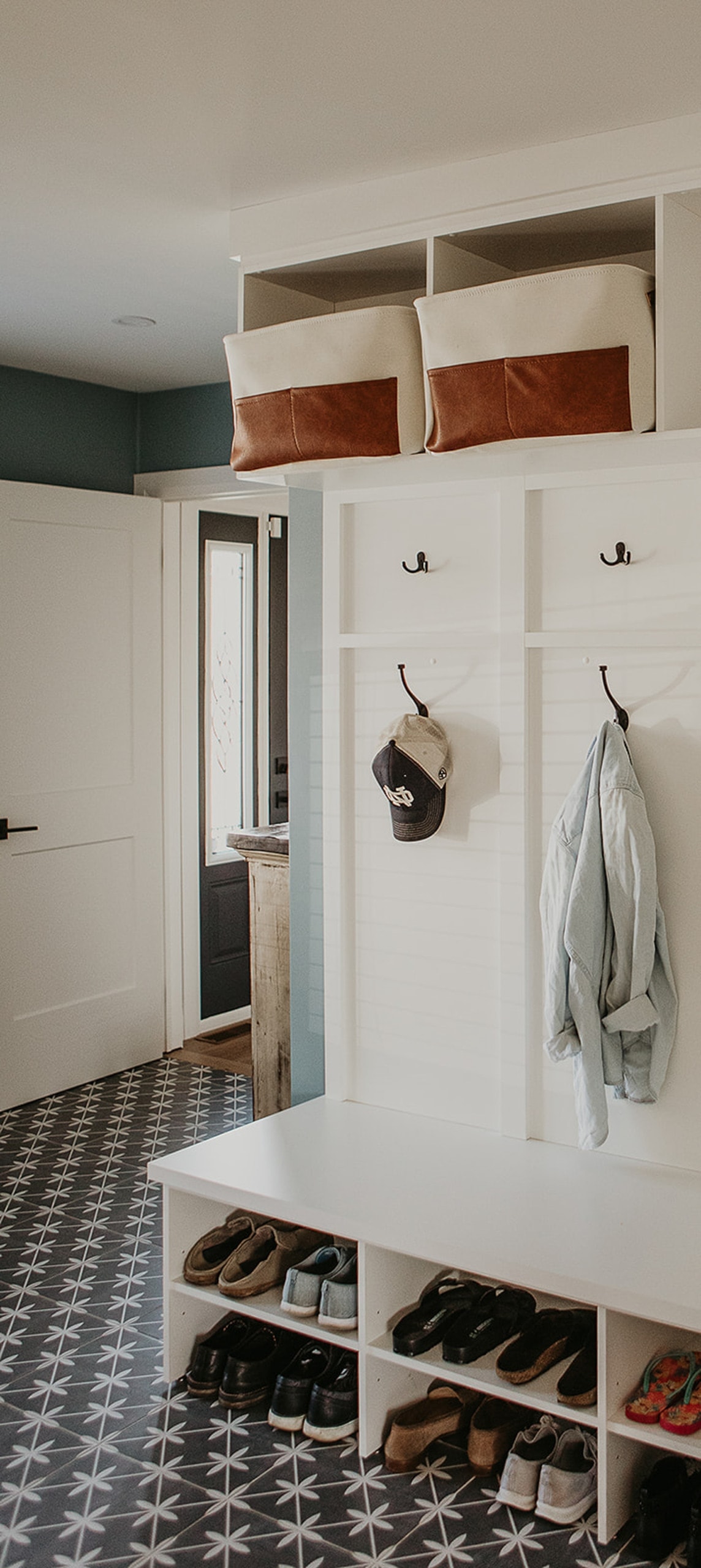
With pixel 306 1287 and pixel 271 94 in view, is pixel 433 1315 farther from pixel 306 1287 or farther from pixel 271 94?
pixel 271 94

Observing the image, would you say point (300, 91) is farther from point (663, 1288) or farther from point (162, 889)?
point (162, 889)

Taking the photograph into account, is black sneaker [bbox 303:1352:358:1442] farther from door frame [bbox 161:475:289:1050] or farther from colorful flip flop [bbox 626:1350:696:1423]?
door frame [bbox 161:475:289:1050]

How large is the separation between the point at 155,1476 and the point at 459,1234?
74cm

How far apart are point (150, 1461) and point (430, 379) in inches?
84.4

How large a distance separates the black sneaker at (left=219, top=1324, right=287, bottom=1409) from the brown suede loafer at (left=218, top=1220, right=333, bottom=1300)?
0.12 meters

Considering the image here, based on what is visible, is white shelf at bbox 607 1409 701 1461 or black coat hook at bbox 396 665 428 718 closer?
white shelf at bbox 607 1409 701 1461

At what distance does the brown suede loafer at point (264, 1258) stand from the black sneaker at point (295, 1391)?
0.56ft

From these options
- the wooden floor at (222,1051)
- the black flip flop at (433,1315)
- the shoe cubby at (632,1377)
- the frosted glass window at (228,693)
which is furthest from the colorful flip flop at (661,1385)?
the frosted glass window at (228,693)

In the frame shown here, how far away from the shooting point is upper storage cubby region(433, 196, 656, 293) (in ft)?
8.33

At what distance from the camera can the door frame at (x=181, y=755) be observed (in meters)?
4.95

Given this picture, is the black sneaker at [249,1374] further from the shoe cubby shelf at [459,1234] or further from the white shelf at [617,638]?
→ the white shelf at [617,638]

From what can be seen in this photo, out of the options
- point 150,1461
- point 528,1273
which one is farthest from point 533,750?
point 150,1461

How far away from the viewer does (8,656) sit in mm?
4371

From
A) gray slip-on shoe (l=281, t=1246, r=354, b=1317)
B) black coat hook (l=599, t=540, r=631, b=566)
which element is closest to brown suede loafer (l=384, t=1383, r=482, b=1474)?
gray slip-on shoe (l=281, t=1246, r=354, b=1317)
